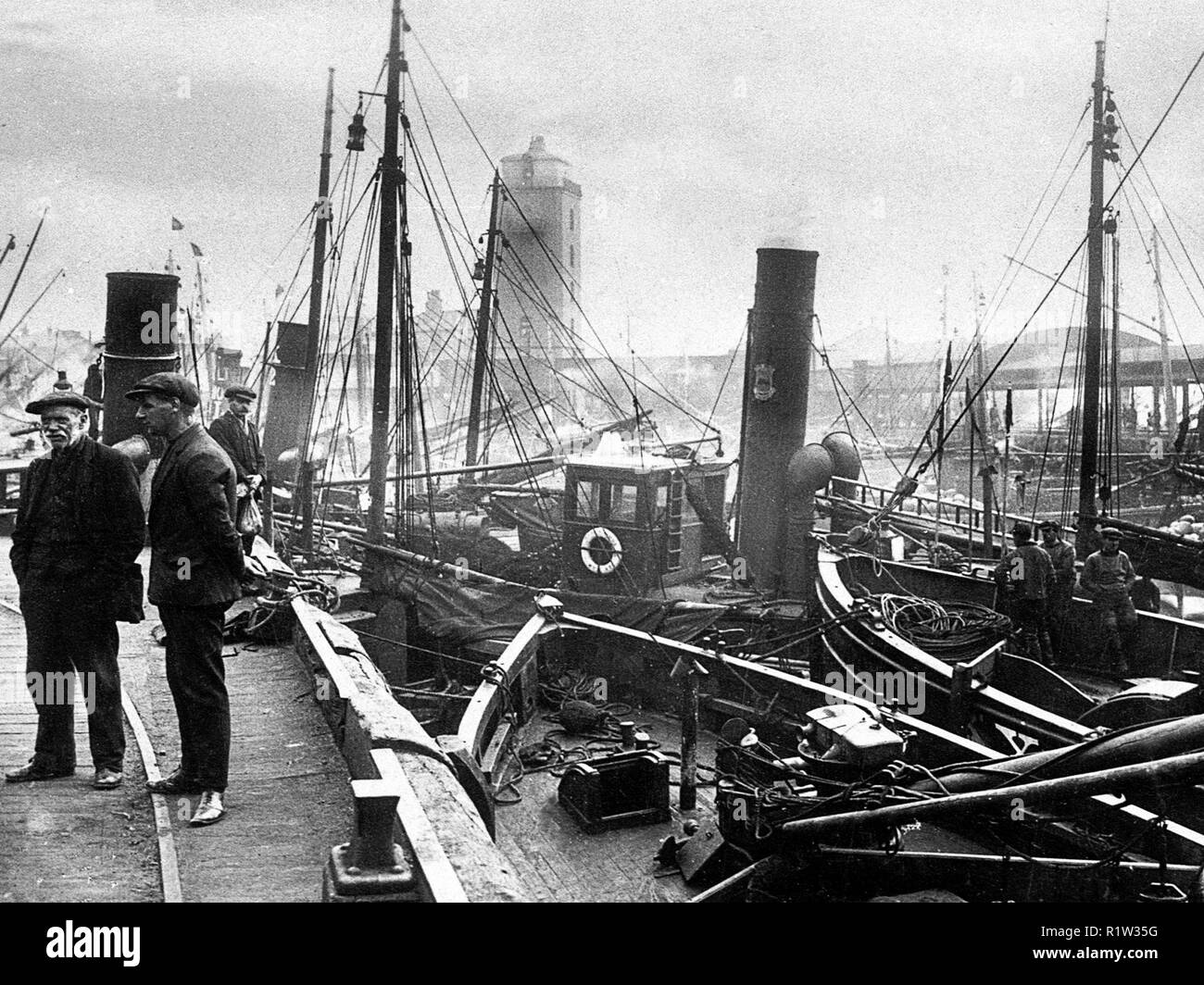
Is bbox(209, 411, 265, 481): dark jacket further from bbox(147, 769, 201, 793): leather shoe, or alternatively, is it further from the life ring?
the life ring

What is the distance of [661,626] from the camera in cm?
1000

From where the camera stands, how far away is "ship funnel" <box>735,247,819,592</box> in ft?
40.8

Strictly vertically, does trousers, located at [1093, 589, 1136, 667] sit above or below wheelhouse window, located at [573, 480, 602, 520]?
below

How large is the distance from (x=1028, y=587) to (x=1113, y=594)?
77cm

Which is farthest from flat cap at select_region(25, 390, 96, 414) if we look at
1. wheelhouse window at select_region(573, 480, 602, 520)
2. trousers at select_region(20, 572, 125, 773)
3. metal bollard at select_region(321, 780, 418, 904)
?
wheelhouse window at select_region(573, 480, 602, 520)

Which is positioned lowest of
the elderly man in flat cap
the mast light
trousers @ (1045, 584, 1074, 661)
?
trousers @ (1045, 584, 1074, 661)

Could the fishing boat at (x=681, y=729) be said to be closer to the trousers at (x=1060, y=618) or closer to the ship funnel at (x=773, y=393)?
the ship funnel at (x=773, y=393)

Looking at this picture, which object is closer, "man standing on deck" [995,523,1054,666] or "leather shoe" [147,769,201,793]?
"leather shoe" [147,769,201,793]

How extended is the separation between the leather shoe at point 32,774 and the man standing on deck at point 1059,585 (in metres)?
7.29

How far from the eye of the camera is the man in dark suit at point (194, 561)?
9.91 feet

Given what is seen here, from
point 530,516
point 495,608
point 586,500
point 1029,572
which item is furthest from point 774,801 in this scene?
point 530,516

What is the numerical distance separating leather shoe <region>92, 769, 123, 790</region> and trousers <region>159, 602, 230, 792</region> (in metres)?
0.30

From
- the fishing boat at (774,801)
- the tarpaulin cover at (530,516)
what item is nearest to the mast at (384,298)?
the tarpaulin cover at (530,516)
